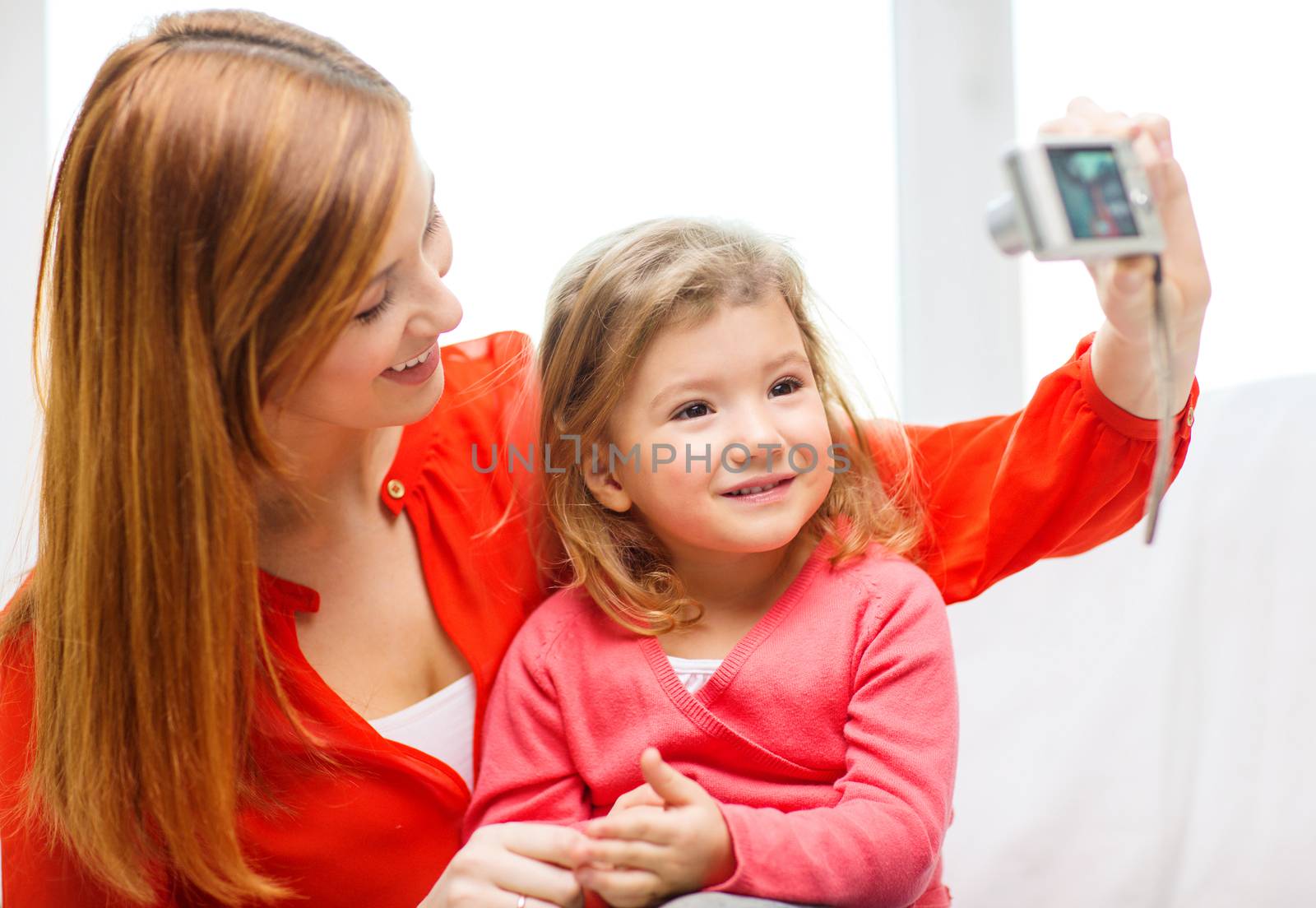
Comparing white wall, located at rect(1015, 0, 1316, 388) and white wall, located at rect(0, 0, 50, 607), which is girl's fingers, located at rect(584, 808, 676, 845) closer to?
white wall, located at rect(0, 0, 50, 607)

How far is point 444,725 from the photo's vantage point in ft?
3.78

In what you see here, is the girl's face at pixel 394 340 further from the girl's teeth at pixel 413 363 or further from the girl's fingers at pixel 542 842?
the girl's fingers at pixel 542 842

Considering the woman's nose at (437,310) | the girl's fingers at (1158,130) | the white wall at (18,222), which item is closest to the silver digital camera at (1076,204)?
the girl's fingers at (1158,130)

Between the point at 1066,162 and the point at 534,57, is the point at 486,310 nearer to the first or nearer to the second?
the point at 534,57

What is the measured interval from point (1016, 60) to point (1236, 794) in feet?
4.26

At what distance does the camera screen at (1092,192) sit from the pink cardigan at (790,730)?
0.41m

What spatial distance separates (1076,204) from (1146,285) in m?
0.16

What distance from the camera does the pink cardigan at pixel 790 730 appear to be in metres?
0.94

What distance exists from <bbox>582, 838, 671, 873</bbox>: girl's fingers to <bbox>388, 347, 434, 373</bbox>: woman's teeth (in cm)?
41

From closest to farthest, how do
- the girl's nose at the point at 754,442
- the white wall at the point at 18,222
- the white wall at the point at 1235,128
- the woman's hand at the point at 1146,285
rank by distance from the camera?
the woman's hand at the point at 1146,285
the girl's nose at the point at 754,442
the white wall at the point at 18,222
the white wall at the point at 1235,128

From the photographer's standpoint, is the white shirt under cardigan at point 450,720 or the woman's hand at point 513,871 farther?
the white shirt under cardigan at point 450,720

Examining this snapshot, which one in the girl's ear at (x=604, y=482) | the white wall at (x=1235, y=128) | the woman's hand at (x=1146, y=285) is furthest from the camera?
the white wall at (x=1235, y=128)

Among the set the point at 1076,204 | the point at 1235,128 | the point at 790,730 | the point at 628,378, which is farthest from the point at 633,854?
the point at 1235,128

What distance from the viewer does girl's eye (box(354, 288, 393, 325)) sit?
972 mm
